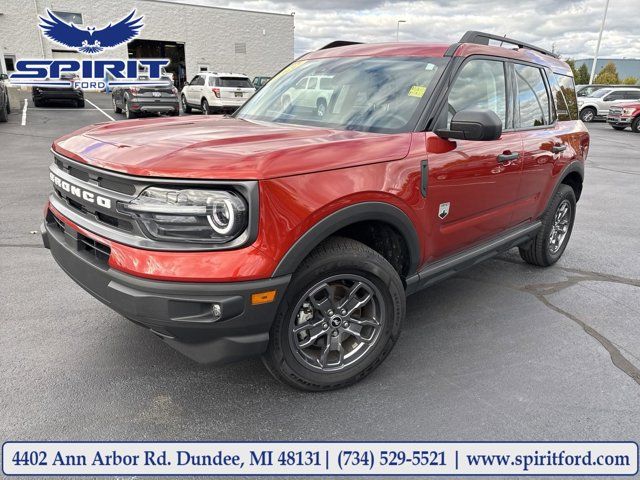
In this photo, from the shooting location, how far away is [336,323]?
2.68m

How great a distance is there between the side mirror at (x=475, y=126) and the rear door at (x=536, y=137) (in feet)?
3.68

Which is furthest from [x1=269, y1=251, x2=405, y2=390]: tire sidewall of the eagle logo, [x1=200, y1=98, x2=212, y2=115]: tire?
the eagle logo

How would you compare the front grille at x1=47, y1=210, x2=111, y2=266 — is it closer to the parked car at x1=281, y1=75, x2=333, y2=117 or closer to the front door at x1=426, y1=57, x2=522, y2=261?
the parked car at x1=281, y1=75, x2=333, y2=117

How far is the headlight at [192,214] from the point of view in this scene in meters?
2.11

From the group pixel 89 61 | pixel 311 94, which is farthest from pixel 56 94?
pixel 311 94

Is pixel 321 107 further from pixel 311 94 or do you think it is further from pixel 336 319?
pixel 336 319

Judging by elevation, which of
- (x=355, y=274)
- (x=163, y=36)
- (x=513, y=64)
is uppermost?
(x=163, y=36)

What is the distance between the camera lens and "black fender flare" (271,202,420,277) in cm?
226

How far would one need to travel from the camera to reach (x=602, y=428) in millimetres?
2514

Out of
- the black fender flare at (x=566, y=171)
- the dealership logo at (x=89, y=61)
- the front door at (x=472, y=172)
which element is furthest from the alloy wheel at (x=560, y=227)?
the dealership logo at (x=89, y=61)

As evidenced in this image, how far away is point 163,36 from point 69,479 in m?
43.6

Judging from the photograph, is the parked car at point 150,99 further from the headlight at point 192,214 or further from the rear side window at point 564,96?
the headlight at point 192,214

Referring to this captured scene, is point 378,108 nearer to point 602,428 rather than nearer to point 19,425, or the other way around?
point 602,428

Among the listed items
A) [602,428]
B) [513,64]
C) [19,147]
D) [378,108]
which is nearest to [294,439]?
[602,428]
